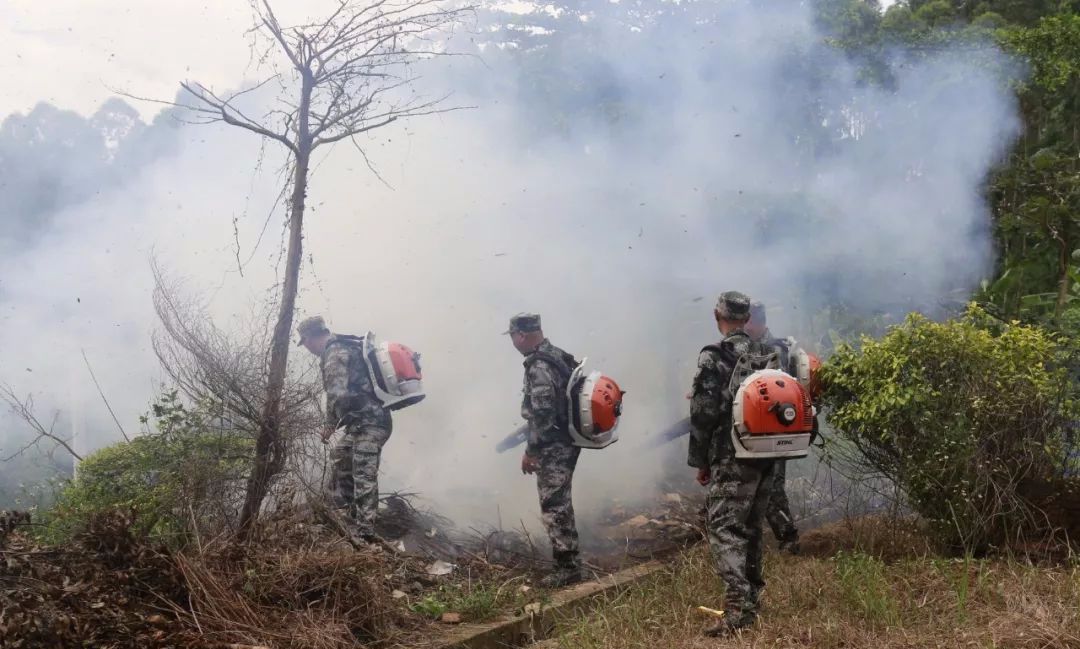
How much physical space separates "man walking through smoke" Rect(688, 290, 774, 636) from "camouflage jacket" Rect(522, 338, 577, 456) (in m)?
1.19

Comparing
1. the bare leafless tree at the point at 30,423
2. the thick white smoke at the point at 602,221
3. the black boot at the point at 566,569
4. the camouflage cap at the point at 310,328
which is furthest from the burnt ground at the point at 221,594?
the thick white smoke at the point at 602,221

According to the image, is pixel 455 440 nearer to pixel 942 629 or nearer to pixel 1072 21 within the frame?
pixel 942 629

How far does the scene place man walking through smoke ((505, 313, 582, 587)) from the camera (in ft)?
19.2

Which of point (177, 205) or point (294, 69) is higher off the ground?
point (177, 205)

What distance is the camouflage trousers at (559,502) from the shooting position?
583cm

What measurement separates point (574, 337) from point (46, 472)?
582 centimetres

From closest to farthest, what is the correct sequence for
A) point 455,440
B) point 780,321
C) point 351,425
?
point 351,425 → point 455,440 → point 780,321

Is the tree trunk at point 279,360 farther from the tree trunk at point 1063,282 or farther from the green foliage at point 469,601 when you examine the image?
the tree trunk at point 1063,282

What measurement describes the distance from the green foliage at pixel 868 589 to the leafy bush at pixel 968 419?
1.73 feet

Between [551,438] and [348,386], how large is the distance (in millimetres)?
1495

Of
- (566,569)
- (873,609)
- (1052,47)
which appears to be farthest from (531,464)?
(1052,47)

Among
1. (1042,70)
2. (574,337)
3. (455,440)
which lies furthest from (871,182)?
(455,440)

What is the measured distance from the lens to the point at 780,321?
464 inches

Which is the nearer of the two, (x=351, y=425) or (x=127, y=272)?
→ (x=351, y=425)
